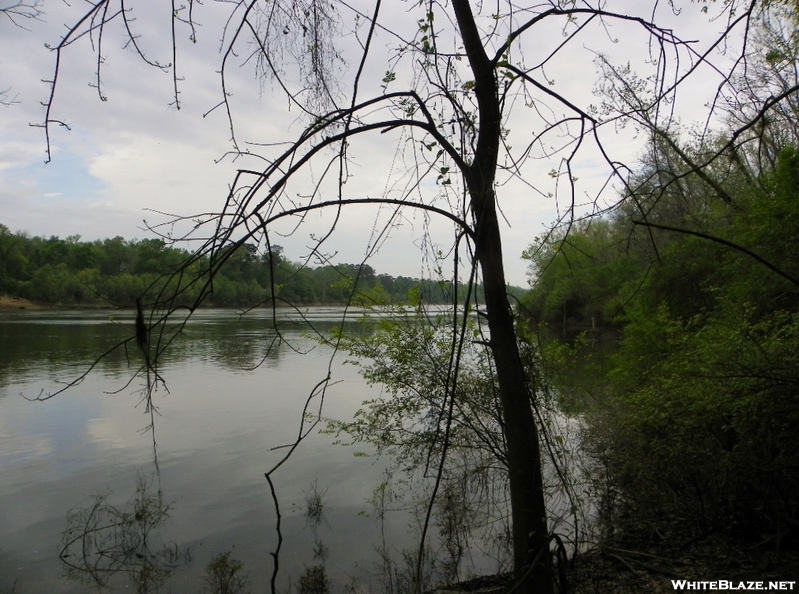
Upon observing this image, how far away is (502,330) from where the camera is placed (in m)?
2.93

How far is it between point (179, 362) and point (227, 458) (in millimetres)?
14023

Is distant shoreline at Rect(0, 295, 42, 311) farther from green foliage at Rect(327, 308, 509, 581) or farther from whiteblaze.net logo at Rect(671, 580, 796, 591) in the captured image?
whiteblaze.net logo at Rect(671, 580, 796, 591)

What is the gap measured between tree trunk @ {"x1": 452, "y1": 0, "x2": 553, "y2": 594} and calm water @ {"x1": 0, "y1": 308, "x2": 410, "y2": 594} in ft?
3.89

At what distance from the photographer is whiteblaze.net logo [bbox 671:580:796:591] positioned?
4.86 m

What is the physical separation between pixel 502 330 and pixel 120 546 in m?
8.47

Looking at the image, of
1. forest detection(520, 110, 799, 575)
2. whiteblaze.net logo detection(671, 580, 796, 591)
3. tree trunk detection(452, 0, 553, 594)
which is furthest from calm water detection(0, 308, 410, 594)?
whiteblaze.net logo detection(671, 580, 796, 591)

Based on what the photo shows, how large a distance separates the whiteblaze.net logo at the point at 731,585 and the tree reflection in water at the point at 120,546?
6.30m

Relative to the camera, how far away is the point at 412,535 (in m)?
9.57

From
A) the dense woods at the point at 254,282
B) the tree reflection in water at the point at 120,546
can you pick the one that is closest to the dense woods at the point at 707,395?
the dense woods at the point at 254,282

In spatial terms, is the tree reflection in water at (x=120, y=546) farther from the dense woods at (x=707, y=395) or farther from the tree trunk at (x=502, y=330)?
the tree trunk at (x=502, y=330)

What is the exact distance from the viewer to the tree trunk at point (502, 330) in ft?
9.45

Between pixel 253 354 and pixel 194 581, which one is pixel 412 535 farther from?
pixel 253 354

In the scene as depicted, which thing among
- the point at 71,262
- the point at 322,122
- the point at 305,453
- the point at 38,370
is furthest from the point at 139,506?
the point at 71,262

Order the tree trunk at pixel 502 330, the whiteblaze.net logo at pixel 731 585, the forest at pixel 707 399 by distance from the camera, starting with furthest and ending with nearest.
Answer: the forest at pixel 707 399 → the whiteblaze.net logo at pixel 731 585 → the tree trunk at pixel 502 330
